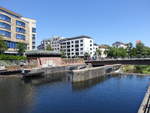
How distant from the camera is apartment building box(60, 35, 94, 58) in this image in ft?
564

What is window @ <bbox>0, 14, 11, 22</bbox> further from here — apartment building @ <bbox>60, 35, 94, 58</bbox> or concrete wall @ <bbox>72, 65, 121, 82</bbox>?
apartment building @ <bbox>60, 35, 94, 58</bbox>

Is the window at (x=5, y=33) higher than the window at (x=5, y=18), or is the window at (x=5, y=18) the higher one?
the window at (x=5, y=18)

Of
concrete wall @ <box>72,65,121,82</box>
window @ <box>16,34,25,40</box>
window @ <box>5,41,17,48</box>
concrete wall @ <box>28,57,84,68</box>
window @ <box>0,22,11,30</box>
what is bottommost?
→ concrete wall @ <box>72,65,121,82</box>

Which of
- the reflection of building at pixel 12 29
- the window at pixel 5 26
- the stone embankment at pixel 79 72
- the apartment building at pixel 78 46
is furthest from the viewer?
the apartment building at pixel 78 46

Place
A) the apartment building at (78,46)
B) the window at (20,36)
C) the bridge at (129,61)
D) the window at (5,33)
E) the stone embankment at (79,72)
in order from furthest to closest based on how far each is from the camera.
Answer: the apartment building at (78,46) < the window at (20,36) < the window at (5,33) < the bridge at (129,61) < the stone embankment at (79,72)

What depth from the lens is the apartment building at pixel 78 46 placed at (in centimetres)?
17200

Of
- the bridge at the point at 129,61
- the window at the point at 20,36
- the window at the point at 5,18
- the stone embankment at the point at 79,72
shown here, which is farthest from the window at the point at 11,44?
the bridge at the point at 129,61

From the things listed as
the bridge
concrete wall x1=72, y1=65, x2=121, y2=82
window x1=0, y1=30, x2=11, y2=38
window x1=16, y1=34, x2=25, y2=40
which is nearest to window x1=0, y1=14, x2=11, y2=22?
window x1=0, y1=30, x2=11, y2=38

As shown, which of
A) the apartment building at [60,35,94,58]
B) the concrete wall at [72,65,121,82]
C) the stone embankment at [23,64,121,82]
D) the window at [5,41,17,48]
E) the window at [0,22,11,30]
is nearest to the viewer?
the concrete wall at [72,65,121,82]

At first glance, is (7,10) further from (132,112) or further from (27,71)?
(132,112)

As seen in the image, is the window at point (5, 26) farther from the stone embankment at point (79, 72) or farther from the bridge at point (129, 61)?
the bridge at point (129, 61)

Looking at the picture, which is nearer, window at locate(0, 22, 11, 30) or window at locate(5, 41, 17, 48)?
window at locate(0, 22, 11, 30)

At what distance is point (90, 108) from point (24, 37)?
90961 millimetres

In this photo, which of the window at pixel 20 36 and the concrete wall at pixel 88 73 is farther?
the window at pixel 20 36
